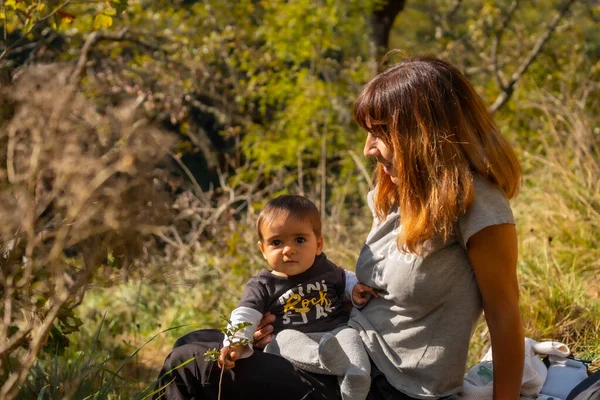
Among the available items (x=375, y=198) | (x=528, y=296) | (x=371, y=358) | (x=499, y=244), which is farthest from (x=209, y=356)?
(x=528, y=296)

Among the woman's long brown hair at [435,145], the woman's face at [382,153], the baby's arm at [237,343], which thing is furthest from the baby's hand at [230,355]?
the woman's face at [382,153]

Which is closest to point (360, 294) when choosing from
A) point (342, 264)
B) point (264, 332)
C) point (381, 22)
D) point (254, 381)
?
point (264, 332)

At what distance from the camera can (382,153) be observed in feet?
8.02

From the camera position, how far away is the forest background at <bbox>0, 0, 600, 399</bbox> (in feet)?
7.00

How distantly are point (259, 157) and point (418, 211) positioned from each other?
6541 millimetres

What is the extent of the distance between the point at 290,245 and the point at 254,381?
1.64 feet

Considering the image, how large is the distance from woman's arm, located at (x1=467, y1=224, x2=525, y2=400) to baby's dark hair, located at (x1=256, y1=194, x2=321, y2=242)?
66 cm

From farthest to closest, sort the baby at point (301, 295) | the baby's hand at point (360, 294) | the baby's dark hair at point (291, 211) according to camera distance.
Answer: the baby's dark hair at point (291, 211) < the baby's hand at point (360, 294) < the baby at point (301, 295)

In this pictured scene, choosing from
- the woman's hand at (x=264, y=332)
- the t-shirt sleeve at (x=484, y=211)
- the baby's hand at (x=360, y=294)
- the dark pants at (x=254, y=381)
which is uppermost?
the t-shirt sleeve at (x=484, y=211)

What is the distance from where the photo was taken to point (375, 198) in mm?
2656

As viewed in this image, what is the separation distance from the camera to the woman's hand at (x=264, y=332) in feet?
8.56

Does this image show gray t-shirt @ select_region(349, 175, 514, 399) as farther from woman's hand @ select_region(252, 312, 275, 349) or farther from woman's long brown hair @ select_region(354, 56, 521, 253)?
woman's hand @ select_region(252, 312, 275, 349)

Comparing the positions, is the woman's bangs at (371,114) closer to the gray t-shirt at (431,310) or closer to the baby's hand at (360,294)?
the gray t-shirt at (431,310)

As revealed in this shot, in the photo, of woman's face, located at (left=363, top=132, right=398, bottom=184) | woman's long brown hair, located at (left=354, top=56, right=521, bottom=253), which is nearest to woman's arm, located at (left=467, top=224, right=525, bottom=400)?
woman's long brown hair, located at (left=354, top=56, right=521, bottom=253)
